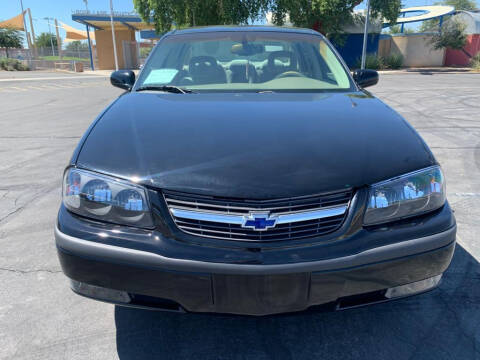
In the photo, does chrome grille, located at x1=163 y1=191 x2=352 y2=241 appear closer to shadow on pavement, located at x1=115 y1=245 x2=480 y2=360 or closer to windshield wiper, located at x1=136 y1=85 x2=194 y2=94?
shadow on pavement, located at x1=115 y1=245 x2=480 y2=360

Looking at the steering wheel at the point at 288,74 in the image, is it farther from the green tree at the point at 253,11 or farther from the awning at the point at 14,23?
the awning at the point at 14,23

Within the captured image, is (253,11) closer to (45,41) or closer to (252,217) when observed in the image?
(252,217)

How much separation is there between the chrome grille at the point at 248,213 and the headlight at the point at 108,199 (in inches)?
5.3

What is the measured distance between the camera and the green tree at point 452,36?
97.8 ft

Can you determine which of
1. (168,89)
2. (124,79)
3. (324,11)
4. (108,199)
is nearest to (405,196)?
(108,199)

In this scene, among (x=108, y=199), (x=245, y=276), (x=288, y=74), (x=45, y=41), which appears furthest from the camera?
(x=45, y=41)

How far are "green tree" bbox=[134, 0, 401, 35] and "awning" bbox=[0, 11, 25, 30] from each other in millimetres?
30941

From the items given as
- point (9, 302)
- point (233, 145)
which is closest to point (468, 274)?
point (233, 145)

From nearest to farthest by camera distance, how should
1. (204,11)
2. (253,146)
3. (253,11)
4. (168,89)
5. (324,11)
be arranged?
(253,146), (168,89), (204,11), (253,11), (324,11)

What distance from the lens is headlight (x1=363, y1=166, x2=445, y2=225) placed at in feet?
5.49

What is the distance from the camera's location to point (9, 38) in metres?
48.3

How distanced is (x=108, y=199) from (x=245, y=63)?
1.80 m

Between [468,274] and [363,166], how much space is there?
146 centimetres

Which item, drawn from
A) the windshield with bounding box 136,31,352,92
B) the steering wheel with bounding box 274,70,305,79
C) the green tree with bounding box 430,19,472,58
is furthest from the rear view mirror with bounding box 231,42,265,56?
the green tree with bounding box 430,19,472,58
